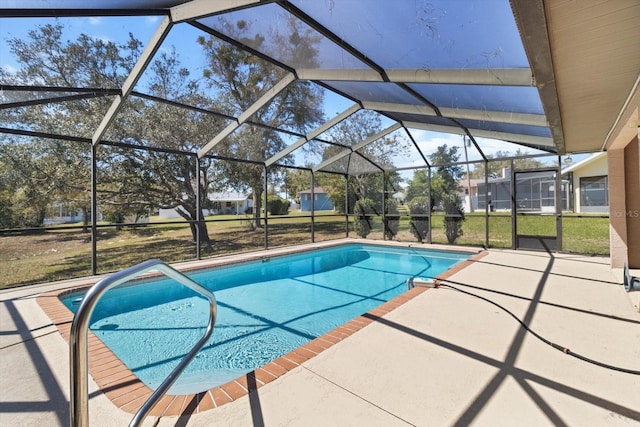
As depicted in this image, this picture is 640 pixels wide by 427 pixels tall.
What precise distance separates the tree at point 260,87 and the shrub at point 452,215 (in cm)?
520

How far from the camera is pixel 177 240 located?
42.9 ft

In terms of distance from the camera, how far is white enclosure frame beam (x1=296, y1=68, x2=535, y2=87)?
3.07 metres

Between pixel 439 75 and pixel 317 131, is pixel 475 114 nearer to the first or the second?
pixel 439 75

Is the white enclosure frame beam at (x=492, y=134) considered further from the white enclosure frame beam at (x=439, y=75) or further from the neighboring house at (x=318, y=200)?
the neighboring house at (x=318, y=200)

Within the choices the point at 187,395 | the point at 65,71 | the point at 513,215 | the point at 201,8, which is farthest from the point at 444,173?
the point at 65,71

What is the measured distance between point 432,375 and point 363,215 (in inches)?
375

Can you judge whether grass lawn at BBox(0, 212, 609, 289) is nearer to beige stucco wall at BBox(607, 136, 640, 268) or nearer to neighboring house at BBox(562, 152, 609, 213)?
neighboring house at BBox(562, 152, 609, 213)

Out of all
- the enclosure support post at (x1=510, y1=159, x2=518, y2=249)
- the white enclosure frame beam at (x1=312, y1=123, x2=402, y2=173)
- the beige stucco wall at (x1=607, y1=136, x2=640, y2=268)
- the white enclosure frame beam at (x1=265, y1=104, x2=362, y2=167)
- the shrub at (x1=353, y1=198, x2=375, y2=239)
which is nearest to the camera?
the beige stucco wall at (x1=607, y1=136, x2=640, y2=268)

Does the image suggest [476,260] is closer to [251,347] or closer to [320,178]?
[251,347]

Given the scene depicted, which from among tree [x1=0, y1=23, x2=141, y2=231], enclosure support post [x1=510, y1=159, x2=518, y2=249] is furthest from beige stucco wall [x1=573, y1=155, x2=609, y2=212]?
tree [x1=0, y1=23, x2=141, y2=231]

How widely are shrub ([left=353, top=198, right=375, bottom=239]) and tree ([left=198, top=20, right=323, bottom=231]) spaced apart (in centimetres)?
422

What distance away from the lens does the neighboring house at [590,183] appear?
707cm

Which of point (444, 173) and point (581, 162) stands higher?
point (444, 173)

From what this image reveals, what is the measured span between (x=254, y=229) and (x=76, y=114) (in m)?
8.05
